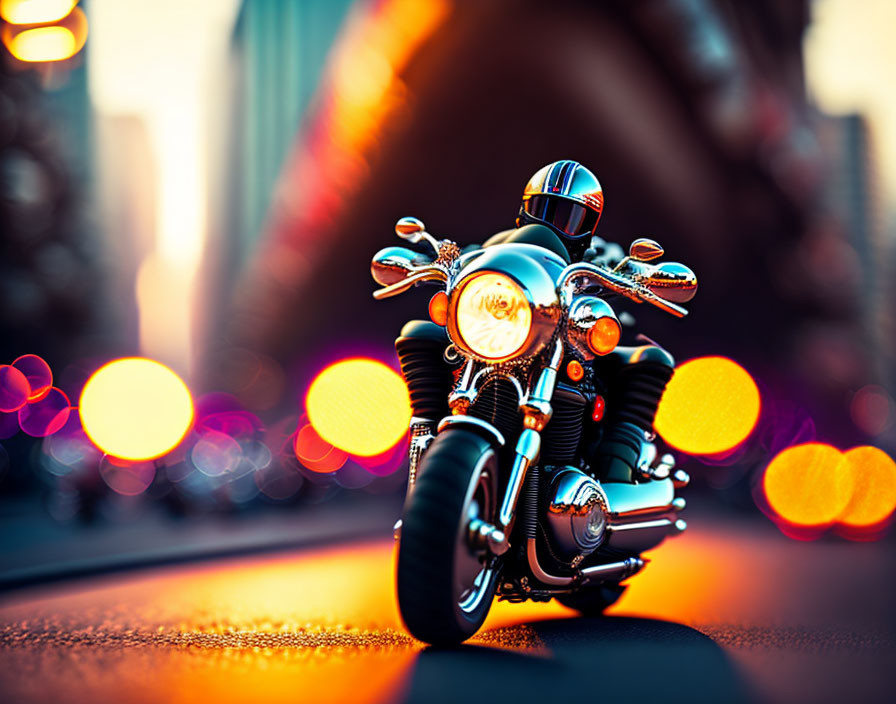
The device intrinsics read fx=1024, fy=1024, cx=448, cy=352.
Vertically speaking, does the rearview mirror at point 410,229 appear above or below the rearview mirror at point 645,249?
below

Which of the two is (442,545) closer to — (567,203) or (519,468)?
(519,468)

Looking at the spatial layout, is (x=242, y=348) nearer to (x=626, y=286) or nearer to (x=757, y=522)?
(x=757, y=522)

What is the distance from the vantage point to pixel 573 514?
161 inches

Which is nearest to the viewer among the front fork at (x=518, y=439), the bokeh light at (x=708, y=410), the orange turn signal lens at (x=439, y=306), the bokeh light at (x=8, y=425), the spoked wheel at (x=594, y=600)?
the front fork at (x=518, y=439)

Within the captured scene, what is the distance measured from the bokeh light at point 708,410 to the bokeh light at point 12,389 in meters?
26.4

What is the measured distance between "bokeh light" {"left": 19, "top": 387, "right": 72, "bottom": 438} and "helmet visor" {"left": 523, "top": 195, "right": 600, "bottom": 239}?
1436 inches

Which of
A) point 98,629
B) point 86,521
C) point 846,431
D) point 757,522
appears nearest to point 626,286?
point 98,629

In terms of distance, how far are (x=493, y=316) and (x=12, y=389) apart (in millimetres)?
40296

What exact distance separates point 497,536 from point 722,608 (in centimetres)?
242

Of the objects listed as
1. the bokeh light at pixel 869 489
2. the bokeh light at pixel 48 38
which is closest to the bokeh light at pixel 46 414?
the bokeh light at pixel 869 489

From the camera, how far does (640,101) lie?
23.7 meters

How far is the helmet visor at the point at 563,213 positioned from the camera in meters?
4.72

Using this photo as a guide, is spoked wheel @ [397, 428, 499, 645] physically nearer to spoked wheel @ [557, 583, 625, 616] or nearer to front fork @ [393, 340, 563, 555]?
front fork @ [393, 340, 563, 555]

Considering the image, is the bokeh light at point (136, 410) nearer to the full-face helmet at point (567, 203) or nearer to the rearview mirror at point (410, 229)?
the rearview mirror at point (410, 229)
